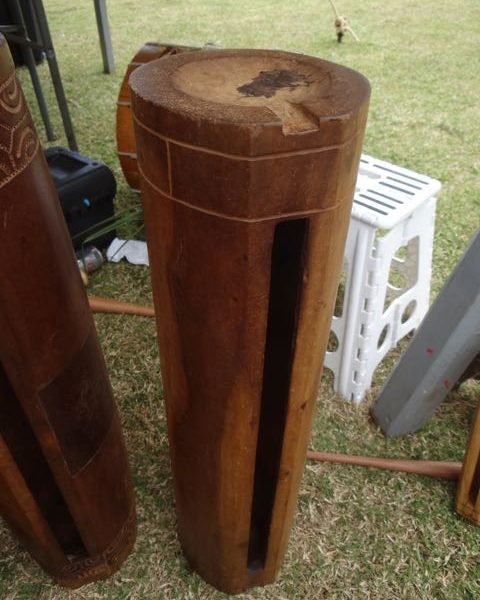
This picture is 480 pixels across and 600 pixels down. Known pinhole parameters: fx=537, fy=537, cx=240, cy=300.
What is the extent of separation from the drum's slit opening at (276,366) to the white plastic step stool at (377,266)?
1.82ft

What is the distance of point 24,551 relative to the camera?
1194 mm

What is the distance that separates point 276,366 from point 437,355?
0.60 m

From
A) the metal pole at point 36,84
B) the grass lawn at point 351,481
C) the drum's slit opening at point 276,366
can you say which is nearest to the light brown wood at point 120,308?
the grass lawn at point 351,481

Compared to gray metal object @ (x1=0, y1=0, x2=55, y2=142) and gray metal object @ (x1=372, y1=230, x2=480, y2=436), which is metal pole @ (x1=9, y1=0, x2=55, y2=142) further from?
gray metal object @ (x1=372, y1=230, x2=480, y2=436)

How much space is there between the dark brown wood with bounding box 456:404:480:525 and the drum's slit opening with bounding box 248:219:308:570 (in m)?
0.50

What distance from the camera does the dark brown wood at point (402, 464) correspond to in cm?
134

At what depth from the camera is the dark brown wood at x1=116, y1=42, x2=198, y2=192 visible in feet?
6.52

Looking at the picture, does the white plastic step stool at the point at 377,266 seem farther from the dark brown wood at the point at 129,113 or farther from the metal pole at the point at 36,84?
the metal pole at the point at 36,84

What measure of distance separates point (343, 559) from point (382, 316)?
24.6 inches

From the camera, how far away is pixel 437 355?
127cm

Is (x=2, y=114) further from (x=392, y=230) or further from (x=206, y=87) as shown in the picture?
(x=392, y=230)

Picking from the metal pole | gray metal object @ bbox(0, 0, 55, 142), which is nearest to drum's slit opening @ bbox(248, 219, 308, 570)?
gray metal object @ bbox(0, 0, 55, 142)

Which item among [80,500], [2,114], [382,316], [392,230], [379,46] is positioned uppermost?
[2,114]

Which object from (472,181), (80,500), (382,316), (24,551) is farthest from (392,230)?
(472,181)
